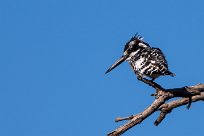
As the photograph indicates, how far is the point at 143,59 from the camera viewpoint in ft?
20.3

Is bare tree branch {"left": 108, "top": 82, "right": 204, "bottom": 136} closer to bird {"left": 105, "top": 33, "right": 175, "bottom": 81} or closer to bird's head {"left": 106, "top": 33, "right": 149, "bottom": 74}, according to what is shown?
bird {"left": 105, "top": 33, "right": 175, "bottom": 81}

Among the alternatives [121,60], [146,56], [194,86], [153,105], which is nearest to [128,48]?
[121,60]

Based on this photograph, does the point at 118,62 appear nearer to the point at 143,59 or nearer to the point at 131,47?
the point at 131,47

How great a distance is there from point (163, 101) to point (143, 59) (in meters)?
1.48

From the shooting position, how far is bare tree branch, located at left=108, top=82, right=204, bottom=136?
4402 millimetres

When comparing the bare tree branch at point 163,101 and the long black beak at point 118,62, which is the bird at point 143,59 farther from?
the bare tree branch at point 163,101

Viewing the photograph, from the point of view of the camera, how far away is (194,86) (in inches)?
206

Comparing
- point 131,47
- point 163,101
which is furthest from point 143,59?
point 163,101

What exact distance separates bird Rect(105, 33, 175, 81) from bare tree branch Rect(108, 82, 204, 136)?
1.42 ft

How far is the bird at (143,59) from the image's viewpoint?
5.75 meters

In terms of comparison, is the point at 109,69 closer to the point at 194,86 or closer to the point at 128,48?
the point at 128,48

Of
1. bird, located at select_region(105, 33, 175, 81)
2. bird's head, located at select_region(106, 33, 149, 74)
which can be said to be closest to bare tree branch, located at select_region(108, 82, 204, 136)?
bird, located at select_region(105, 33, 175, 81)

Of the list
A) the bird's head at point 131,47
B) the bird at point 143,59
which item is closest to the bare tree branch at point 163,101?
the bird at point 143,59

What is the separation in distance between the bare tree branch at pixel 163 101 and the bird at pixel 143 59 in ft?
1.42
